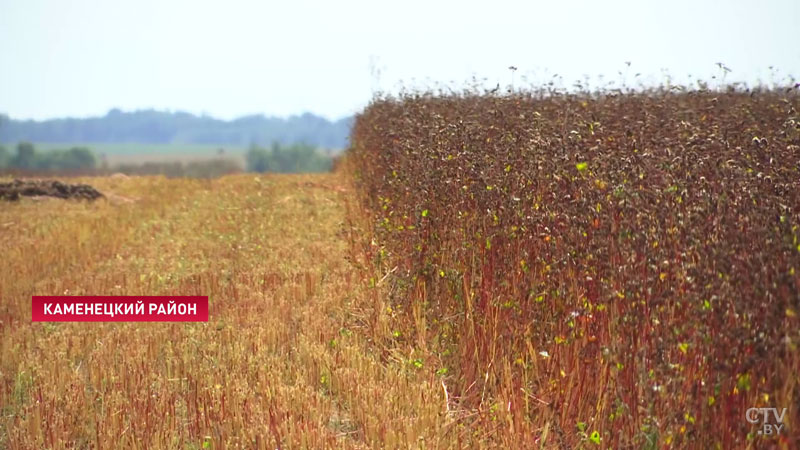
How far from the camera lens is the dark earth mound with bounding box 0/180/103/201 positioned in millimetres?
15410

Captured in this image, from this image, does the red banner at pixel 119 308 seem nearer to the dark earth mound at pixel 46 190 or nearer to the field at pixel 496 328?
the field at pixel 496 328

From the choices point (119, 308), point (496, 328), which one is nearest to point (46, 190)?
point (119, 308)

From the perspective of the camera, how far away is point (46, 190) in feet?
52.0

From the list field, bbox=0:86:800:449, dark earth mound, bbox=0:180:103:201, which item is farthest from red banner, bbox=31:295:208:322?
dark earth mound, bbox=0:180:103:201

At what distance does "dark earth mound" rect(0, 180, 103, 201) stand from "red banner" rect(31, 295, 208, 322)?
8984 mm

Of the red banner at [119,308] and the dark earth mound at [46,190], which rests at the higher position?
the dark earth mound at [46,190]

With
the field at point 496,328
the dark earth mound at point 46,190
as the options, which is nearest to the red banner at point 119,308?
the field at point 496,328

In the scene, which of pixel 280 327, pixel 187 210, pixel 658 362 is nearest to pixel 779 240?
pixel 658 362

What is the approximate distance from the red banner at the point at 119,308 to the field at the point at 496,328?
17 cm

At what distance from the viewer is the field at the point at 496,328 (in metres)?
3.29

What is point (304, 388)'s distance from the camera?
4.56m

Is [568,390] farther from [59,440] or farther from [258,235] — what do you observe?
[258,235]

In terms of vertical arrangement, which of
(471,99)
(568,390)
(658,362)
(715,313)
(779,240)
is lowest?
(568,390)

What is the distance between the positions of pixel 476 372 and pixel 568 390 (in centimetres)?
91
